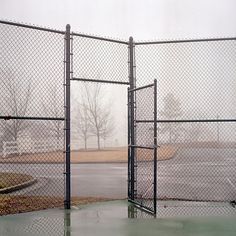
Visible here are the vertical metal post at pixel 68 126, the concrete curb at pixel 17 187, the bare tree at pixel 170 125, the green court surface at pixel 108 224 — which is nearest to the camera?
the green court surface at pixel 108 224

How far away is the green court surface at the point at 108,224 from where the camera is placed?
5816mm

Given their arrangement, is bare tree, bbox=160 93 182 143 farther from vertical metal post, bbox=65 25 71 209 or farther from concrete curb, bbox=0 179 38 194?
concrete curb, bbox=0 179 38 194

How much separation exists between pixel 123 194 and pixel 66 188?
349 centimetres

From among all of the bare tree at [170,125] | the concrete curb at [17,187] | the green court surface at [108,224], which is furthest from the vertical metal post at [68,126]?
the concrete curb at [17,187]

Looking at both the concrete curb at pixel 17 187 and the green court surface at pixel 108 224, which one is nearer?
the green court surface at pixel 108 224

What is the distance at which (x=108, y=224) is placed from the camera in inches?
249


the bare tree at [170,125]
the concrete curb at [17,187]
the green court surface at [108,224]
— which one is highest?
the bare tree at [170,125]

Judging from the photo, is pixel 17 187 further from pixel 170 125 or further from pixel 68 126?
pixel 170 125

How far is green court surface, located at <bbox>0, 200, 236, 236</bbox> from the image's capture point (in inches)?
229

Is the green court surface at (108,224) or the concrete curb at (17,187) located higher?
the green court surface at (108,224)

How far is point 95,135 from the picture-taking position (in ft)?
161

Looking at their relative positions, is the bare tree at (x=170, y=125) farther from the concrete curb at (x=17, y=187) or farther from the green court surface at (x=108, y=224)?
the concrete curb at (x=17, y=187)

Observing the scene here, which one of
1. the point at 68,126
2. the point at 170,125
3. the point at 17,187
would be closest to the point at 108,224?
the point at 68,126

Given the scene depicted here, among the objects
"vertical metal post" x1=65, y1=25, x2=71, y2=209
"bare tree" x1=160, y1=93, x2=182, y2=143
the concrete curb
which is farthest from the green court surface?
the concrete curb
